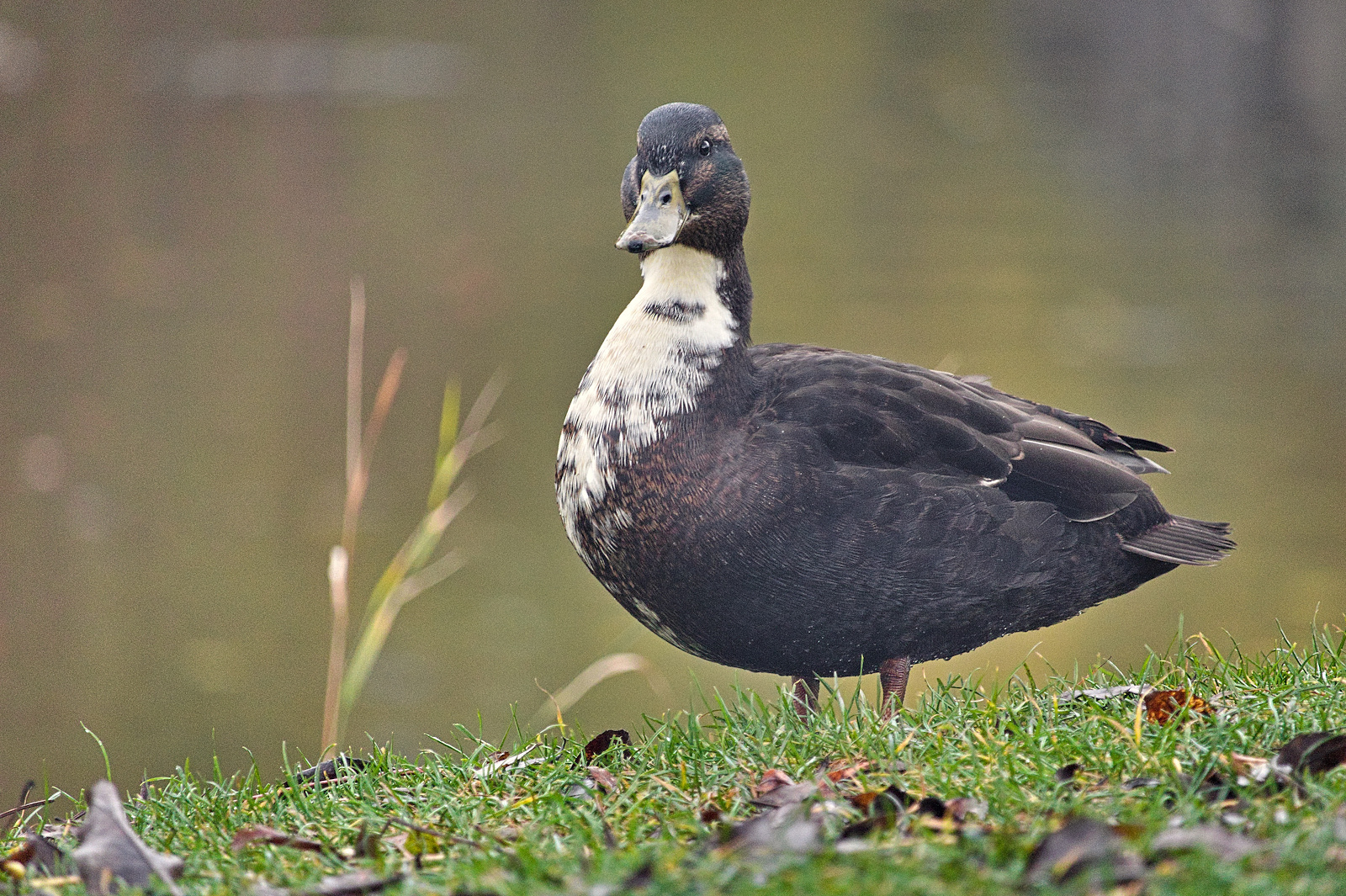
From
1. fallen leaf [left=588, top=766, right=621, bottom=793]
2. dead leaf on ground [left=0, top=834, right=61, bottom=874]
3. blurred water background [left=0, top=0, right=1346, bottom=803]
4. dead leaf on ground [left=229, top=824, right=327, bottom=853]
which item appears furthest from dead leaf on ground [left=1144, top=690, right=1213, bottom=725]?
dead leaf on ground [left=0, top=834, right=61, bottom=874]

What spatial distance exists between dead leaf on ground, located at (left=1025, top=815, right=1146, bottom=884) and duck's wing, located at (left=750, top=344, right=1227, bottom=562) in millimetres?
1713

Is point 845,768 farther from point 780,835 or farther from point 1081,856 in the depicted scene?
point 1081,856

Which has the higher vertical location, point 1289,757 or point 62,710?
point 1289,757

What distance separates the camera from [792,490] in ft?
12.8

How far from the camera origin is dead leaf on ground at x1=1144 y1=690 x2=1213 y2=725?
341cm

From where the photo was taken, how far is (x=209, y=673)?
9.32 m

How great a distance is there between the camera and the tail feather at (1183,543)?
4289mm

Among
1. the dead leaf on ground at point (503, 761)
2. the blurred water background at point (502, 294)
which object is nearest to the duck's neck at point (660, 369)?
the dead leaf on ground at point (503, 761)

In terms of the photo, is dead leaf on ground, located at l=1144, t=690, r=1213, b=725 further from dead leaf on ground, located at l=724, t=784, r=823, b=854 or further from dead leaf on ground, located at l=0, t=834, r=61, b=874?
dead leaf on ground, located at l=0, t=834, r=61, b=874

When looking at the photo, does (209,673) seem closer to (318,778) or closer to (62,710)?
(62,710)

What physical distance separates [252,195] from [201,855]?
51.8 feet

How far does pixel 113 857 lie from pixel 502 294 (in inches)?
469

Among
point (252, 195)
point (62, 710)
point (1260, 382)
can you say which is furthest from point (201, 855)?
point (252, 195)

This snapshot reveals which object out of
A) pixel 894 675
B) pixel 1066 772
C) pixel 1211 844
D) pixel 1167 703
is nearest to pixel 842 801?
pixel 1066 772
